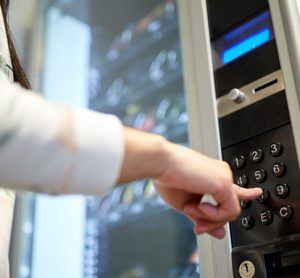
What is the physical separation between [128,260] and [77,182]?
1264 millimetres

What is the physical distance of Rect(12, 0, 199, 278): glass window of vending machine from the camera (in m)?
1.45

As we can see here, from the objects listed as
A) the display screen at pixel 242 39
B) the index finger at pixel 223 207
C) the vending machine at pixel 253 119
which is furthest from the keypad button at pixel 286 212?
the display screen at pixel 242 39

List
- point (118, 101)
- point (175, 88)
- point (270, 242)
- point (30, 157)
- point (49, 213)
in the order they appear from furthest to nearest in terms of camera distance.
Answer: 1. point (118, 101)
2. point (175, 88)
3. point (49, 213)
4. point (270, 242)
5. point (30, 157)

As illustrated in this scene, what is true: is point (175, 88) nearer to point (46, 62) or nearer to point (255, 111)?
point (46, 62)

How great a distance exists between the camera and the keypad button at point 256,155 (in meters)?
0.60

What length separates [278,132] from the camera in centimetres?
59

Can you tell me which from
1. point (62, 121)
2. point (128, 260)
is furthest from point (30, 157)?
point (128, 260)

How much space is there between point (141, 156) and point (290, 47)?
290 millimetres

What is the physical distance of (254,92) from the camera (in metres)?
0.63

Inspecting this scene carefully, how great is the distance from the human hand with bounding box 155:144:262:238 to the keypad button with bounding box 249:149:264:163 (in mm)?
99

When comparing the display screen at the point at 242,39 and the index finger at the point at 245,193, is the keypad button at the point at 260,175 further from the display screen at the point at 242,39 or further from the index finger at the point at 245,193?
the display screen at the point at 242,39

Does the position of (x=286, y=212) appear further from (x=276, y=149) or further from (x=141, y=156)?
(x=141, y=156)

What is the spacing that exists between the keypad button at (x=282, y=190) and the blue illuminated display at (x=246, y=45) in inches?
7.9

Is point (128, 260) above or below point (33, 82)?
below
